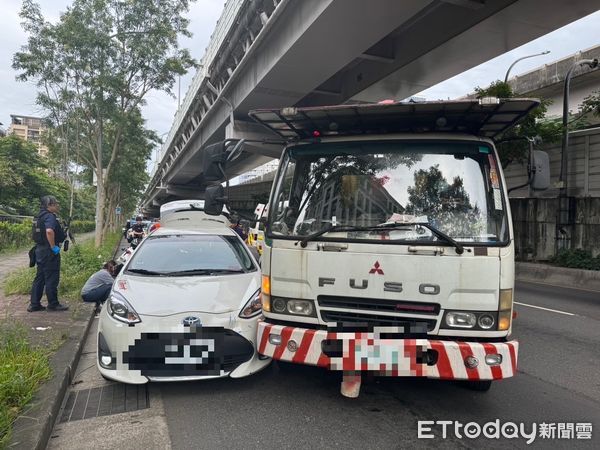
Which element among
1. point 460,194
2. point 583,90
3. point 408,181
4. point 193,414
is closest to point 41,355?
point 193,414

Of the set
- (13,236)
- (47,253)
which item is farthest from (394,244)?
(13,236)

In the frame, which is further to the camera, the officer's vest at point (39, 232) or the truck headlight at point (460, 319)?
the officer's vest at point (39, 232)

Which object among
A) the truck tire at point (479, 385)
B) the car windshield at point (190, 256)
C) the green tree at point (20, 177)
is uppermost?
the green tree at point (20, 177)

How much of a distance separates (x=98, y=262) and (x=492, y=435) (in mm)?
10372

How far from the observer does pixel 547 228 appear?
13.7 m

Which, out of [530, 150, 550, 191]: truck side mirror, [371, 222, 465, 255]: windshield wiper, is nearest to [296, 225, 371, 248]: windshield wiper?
[371, 222, 465, 255]: windshield wiper

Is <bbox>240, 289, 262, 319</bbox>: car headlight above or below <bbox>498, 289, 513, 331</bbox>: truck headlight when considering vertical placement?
below

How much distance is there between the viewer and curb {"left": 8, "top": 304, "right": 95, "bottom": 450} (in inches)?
127

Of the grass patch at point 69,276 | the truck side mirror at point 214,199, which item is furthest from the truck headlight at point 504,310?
the grass patch at point 69,276

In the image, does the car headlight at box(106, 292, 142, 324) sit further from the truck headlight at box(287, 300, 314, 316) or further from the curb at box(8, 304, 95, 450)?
the truck headlight at box(287, 300, 314, 316)

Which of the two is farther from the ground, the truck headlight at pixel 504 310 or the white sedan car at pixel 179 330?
the truck headlight at pixel 504 310

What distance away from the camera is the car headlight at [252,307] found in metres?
4.28

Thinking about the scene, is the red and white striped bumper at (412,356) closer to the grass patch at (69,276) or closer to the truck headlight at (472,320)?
the truck headlight at (472,320)

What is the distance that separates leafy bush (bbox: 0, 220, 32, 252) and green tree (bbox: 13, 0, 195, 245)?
19.1 feet
